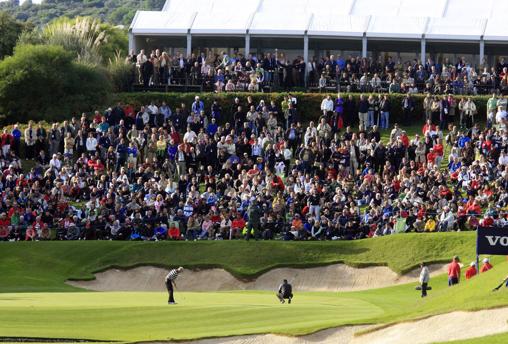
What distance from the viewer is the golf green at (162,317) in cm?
3228

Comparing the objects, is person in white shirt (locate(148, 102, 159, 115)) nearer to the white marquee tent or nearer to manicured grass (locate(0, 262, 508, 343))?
the white marquee tent

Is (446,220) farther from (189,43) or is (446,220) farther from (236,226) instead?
(189,43)

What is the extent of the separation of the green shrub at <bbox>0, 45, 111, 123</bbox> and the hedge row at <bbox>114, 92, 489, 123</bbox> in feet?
4.42

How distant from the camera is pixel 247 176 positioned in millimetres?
52688

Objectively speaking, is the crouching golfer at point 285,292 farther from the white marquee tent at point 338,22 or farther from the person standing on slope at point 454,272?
the white marquee tent at point 338,22

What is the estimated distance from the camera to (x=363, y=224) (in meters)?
49.0

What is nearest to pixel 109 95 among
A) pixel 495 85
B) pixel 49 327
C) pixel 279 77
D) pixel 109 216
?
pixel 279 77

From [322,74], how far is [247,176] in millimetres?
13467

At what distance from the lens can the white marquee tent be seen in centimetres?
6788

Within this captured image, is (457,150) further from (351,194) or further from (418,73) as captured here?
(418,73)

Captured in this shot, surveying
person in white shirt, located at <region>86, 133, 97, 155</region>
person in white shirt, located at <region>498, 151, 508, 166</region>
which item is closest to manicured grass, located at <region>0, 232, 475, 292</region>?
person in white shirt, located at <region>498, 151, 508, 166</region>

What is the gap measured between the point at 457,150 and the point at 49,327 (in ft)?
84.3

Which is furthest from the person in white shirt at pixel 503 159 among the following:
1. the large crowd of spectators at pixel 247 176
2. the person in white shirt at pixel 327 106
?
the person in white shirt at pixel 327 106

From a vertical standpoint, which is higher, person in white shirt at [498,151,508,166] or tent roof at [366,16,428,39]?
tent roof at [366,16,428,39]
